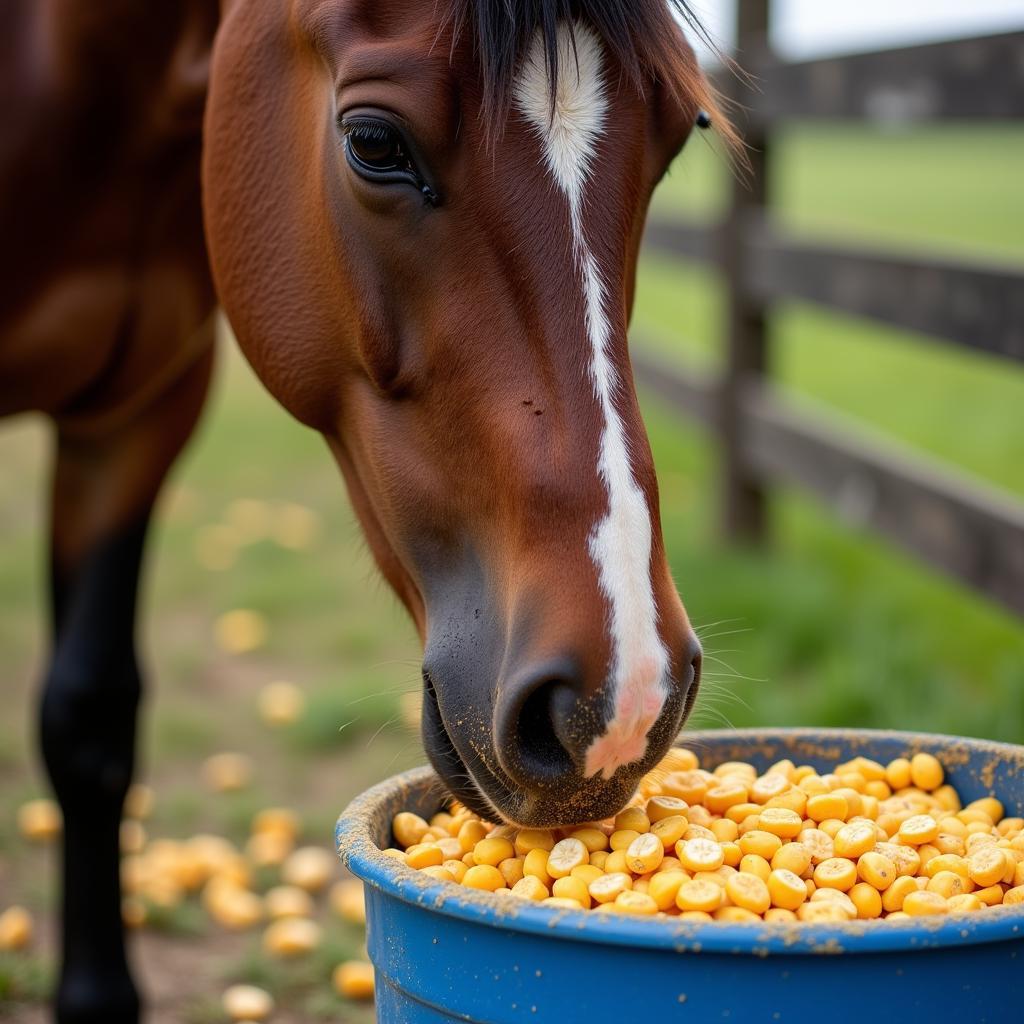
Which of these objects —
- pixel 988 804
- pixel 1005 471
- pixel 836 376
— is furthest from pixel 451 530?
pixel 836 376

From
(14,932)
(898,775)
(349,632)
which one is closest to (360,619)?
(349,632)

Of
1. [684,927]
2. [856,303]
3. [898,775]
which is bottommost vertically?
[898,775]

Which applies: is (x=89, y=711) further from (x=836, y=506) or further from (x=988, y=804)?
(x=836, y=506)

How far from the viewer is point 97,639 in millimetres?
2637

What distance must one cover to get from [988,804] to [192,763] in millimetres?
2741

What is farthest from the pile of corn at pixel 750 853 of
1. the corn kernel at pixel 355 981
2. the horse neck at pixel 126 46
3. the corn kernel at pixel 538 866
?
the horse neck at pixel 126 46

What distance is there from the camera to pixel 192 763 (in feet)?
12.6

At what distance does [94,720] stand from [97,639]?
6.3 inches

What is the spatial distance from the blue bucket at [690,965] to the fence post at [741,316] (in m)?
4.00

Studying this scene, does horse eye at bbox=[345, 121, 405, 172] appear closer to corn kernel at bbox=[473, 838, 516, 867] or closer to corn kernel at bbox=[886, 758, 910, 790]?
corn kernel at bbox=[473, 838, 516, 867]

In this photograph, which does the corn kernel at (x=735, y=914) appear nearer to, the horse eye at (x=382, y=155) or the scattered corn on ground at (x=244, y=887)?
the horse eye at (x=382, y=155)

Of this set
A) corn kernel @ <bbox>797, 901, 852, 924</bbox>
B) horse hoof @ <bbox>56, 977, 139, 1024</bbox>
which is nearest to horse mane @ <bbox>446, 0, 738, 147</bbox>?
corn kernel @ <bbox>797, 901, 852, 924</bbox>

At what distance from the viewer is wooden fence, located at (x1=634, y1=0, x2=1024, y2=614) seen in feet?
10.4

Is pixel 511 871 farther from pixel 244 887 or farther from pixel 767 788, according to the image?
pixel 244 887
